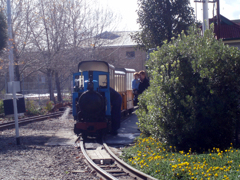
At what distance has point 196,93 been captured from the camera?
6.84 m

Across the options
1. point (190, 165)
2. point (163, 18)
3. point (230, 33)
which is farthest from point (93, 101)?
point (230, 33)

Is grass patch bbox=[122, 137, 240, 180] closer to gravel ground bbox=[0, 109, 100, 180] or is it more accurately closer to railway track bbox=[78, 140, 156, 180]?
railway track bbox=[78, 140, 156, 180]

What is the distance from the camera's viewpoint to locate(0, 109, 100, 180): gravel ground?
6.00m

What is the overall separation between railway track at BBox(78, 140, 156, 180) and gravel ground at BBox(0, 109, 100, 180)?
20cm

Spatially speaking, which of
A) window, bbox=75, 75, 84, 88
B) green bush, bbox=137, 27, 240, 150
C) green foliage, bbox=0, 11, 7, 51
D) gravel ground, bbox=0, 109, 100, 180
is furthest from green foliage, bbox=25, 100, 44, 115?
green bush, bbox=137, 27, 240, 150

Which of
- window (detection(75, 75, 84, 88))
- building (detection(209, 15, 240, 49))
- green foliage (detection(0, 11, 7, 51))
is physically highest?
building (detection(209, 15, 240, 49))

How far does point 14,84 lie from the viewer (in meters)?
9.23

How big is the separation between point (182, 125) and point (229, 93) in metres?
1.36

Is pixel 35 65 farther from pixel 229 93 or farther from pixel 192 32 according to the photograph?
pixel 229 93

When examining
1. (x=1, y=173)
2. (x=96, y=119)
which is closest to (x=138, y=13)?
(x=96, y=119)

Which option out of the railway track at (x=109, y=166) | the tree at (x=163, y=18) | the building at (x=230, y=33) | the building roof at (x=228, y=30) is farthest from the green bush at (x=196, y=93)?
the building roof at (x=228, y=30)

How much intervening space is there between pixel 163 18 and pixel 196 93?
43.2 feet

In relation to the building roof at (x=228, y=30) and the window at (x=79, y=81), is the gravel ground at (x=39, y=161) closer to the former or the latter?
the window at (x=79, y=81)

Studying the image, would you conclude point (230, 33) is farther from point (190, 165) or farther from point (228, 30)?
point (190, 165)
